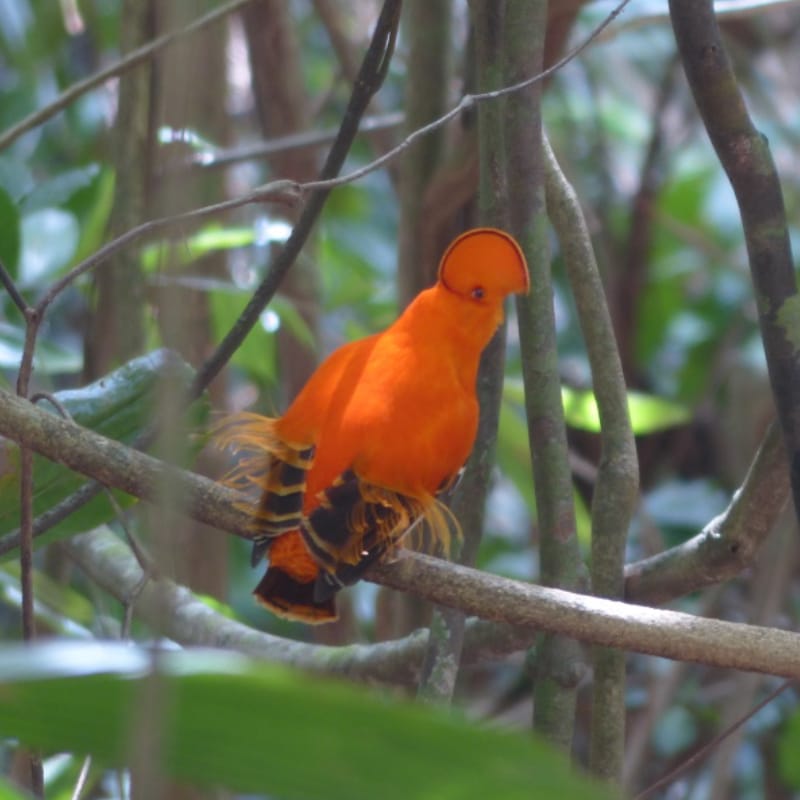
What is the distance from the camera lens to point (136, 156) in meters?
1.84

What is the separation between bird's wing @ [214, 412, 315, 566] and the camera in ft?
3.98

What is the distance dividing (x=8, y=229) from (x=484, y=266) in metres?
0.66

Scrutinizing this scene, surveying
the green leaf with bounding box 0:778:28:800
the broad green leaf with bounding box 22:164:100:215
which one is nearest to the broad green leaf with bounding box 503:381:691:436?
the broad green leaf with bounding box 22:164:100:215

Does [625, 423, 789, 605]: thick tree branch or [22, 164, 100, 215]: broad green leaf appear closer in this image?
[625, 423, 789, 605]: thick tree branch

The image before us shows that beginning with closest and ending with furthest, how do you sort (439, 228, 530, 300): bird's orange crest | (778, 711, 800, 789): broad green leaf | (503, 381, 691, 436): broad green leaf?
(439, 228, 530, 300): bird's orange crest
(503, 381, 691, 436): broad green leaf
(778, 711, 800, 789): broad green leaf

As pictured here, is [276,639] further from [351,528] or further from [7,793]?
[7,793]

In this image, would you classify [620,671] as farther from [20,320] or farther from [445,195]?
[20,320]

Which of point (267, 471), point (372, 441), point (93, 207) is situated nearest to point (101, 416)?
point (267, 471)

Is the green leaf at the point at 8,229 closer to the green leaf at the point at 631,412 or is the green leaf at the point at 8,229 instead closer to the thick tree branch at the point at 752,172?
the green leaf at the point at 631,412

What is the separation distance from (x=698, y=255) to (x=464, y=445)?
7.54ft

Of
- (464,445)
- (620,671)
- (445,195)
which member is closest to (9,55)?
(445,195)

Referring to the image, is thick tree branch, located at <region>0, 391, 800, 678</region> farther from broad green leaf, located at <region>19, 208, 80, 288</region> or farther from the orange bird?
broad green leaf, located at <region>19, 208, 80, 288</region>

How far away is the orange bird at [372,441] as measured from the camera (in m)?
1.26

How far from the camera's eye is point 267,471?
1316 millimetres
